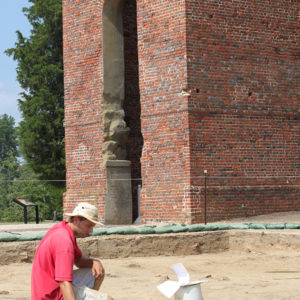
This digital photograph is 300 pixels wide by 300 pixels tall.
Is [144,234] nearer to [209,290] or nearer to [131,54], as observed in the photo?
[209,290]

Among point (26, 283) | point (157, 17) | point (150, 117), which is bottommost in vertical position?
point (26, 283)

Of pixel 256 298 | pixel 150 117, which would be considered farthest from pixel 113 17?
Result: pixel 256 298

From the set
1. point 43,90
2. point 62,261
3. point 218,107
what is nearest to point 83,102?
point 218,107

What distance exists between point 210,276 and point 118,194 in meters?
7.99

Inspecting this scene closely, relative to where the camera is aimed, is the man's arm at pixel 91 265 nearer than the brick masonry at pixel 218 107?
Yes

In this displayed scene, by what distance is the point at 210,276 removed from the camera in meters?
9.50

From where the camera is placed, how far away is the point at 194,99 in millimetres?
15148

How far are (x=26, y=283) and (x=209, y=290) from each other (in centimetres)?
262

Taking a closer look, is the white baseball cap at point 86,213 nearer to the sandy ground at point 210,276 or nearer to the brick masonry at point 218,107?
the sandy ground at point 210,276

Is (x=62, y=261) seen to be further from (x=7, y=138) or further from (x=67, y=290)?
(x=7, y=138)

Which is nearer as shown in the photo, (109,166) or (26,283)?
(26,283)

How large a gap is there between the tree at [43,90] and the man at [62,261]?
29372 mm

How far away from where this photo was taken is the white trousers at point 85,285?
16.6 feet

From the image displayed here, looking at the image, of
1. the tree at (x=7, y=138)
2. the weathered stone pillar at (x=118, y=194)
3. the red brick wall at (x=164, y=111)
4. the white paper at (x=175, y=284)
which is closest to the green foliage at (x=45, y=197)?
the weathered stone pillar at (x=118, y=194)
